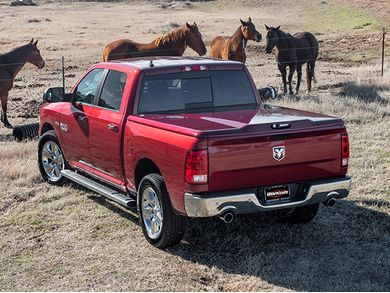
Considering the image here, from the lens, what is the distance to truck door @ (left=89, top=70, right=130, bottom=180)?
6.82m

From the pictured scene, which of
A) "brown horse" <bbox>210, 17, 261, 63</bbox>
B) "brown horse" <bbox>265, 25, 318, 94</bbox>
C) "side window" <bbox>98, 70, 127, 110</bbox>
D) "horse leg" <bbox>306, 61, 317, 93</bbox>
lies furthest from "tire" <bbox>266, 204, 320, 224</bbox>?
"horse leg" <bbox>306, 61, 317, 93</bbox>

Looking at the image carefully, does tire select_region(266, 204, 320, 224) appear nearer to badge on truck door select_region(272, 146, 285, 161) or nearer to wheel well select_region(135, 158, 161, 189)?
badge on truck door select_region(272, 146, 285, 161)

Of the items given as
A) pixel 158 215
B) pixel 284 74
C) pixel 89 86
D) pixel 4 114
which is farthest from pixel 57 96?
pixel 284 74

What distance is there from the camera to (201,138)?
5.60 meters

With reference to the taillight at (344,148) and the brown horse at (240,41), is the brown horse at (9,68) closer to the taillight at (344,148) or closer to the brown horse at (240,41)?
the brown horse at (240,41)

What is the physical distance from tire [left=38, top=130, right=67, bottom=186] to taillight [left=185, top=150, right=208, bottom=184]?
10.4ft

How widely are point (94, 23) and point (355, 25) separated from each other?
18.3 metres

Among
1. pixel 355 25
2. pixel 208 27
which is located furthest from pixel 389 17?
pixel 208 27

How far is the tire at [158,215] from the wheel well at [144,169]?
157 mm

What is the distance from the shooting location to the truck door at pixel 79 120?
7.55 m

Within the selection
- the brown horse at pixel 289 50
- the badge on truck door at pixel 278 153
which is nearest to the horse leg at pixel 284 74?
the brown horse at pixel 289 50

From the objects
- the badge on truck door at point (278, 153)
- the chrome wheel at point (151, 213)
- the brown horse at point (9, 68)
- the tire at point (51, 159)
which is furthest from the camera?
the brown horse at point (9, 68)

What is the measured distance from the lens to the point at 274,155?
588cm

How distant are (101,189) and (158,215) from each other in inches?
44.2
